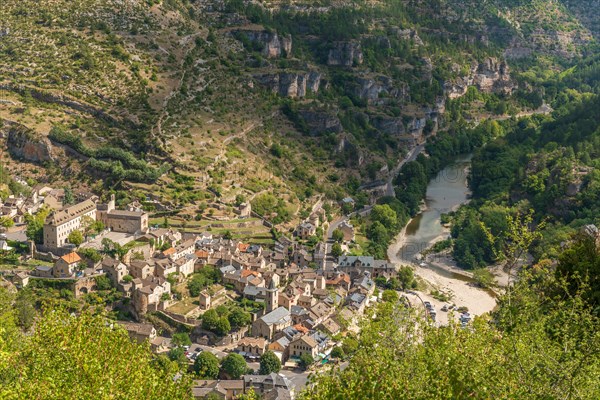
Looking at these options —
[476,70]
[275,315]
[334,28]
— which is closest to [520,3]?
[476,70]

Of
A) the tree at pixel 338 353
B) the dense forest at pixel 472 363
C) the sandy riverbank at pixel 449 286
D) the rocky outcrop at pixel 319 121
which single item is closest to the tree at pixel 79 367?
the dense forest at pixel 472 363

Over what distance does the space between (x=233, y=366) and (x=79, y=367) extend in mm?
22892

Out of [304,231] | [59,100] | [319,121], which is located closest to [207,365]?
[304,231]

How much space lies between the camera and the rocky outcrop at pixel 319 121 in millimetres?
81562

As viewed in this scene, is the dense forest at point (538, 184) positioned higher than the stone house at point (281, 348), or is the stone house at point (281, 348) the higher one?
the dense forest at point (538, 184)

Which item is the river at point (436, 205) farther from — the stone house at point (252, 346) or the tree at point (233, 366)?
the tree at point (233, 366)

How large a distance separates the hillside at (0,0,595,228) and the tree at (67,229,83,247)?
10.1 m

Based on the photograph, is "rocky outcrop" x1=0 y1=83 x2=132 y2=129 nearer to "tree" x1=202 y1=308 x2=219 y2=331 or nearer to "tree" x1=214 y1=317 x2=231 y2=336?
"tree" x1=202 y1=308 x2=219 y2=331

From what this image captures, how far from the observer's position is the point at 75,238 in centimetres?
4966

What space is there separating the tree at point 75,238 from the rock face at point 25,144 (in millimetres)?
16088

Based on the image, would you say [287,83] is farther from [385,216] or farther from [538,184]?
[538,184]

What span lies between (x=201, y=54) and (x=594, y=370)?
2762 inches

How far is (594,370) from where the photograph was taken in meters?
16.8

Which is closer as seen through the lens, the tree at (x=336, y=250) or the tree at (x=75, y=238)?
the tree at (x=75, y=238)
